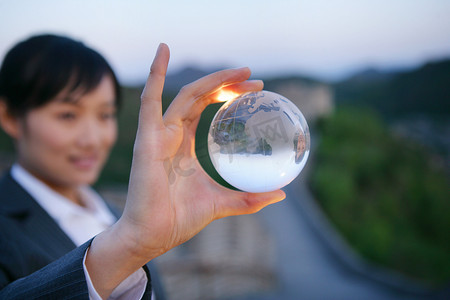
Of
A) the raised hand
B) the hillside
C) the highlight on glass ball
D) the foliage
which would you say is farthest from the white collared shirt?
the hillside

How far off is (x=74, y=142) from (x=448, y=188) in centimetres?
2357

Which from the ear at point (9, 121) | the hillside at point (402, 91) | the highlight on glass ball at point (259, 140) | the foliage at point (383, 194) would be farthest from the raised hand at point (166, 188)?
the hillside at point (402, 91)

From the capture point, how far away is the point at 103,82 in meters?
1.97

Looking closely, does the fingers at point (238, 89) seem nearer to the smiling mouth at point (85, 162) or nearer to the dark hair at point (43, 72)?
the dark hair at point (43, 72)

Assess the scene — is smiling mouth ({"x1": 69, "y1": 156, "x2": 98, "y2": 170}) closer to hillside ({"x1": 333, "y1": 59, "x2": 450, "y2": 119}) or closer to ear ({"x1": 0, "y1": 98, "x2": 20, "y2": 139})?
ear ({"x1": 0, "y1": 98, "x2": 20, "y2": 139})

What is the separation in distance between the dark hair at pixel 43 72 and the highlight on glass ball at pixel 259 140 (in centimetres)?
96

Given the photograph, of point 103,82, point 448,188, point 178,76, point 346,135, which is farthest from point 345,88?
point 103,82

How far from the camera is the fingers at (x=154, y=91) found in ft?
3.88

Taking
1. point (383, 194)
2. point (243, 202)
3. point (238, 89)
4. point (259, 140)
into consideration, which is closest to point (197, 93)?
point (238, 89)

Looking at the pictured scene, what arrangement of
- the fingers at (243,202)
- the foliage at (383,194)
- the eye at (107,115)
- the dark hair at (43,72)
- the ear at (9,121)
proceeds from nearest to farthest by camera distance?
the fingers at (243,202), the dark hair at (43,72), the ear at (9,121), the eye at (107,115), the foliage at (383,194)

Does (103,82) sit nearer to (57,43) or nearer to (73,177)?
(57,43)

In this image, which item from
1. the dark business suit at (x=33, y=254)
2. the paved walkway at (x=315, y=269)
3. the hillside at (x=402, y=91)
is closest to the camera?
the dark business suit at (x=33, y=254)

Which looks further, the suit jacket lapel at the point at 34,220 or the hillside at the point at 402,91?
the hillside at the point at 402,91

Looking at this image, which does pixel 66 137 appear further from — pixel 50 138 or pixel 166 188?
pixel 166 188
